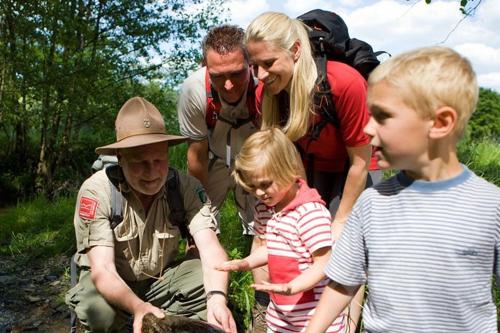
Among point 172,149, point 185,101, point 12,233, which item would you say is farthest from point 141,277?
point 172,149

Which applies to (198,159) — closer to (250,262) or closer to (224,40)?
(224,40)

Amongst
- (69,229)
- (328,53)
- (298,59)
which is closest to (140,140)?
(298,59)

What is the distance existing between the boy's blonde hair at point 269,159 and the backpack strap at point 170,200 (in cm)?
101

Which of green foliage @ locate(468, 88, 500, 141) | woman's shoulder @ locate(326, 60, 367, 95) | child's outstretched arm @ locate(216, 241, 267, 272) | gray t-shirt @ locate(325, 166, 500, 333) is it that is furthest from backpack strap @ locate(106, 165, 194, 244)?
green foliage @ locate(468, 88, 500, 141)

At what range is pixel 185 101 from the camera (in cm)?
374

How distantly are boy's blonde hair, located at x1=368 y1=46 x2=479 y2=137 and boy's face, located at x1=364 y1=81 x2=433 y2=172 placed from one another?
0.03m

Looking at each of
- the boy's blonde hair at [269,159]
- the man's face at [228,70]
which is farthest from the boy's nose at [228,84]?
the boy's blonde hair at [269,159]

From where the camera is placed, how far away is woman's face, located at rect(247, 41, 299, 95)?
290 centimetres

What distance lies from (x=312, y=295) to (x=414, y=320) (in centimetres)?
93

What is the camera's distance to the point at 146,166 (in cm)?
334

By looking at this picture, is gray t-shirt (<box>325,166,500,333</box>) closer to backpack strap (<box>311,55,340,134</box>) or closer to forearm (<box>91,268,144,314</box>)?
backpack strap (<box>311,55,340,134</box>)

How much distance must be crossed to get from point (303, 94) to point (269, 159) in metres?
0.48

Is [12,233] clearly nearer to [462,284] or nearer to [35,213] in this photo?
[35,213]

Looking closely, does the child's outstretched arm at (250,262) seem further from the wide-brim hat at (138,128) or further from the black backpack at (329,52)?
the wide-brim hat at (138,128)
